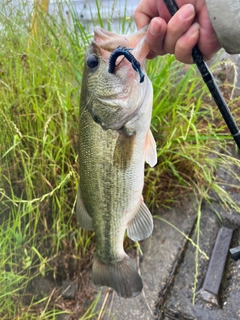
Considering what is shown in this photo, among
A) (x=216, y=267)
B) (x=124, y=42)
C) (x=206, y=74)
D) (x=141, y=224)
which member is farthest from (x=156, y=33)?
(x=216, y=267)

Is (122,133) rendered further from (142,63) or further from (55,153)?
(55,153)

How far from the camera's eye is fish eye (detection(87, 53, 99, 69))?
139cm

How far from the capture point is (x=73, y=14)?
2.53 meters

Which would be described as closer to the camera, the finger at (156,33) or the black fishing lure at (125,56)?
the black fishing lure at (125,56)

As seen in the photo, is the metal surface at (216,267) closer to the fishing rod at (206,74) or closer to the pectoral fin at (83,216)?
the pectoral fin at (83,216)

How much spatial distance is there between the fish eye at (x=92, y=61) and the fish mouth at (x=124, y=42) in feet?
0.12

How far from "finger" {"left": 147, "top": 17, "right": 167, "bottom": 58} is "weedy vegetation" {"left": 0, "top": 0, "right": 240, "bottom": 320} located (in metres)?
0.84

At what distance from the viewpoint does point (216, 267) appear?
2246 millimetres

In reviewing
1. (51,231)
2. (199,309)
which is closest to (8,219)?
(51,231)

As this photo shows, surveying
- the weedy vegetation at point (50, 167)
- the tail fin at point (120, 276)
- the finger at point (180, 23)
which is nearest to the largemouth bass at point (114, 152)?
the tail fin at point (120, 276)

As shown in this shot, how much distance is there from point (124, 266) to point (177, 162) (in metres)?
1.09

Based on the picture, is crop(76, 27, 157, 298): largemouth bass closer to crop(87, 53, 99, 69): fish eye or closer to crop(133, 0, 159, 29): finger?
crop(87, 53, 99, 69): fish eye

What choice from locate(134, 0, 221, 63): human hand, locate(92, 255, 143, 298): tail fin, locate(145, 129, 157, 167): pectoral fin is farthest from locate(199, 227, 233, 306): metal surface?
locate(134, 0, 221, 63): human hand

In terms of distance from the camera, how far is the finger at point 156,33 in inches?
49.9
